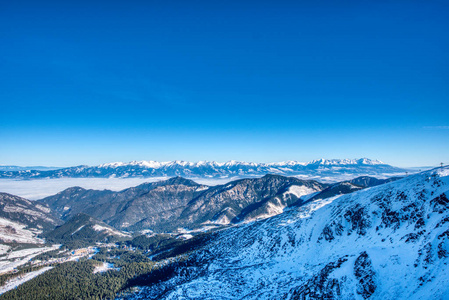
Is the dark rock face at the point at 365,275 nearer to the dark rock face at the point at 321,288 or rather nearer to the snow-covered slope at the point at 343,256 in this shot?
the snow-covered slope at the point at 343,256

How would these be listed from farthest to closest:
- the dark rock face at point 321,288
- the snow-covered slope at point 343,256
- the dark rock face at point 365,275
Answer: the dark rock face at point 321,288 → the dark rock face at point 365,275 → the snow-covered slope at point 343,256

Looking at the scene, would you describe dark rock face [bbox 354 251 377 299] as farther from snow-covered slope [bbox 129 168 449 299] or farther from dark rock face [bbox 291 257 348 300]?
dark rock face [bbox 291 257 348 300]

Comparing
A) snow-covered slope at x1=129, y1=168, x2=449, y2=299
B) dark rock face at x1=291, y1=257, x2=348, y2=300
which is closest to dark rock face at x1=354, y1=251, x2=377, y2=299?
snow-covered slope at x1=129, y1=168, x2=449, y2=299

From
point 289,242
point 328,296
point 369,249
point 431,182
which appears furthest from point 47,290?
point 431,182

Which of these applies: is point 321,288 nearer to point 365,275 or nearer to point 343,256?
point 365,275

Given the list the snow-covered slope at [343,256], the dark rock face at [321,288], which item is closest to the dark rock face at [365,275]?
the snow-covered slope at [343,256]

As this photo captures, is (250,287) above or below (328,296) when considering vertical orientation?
below

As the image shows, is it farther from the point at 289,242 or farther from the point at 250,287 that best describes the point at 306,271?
the point at 289,242

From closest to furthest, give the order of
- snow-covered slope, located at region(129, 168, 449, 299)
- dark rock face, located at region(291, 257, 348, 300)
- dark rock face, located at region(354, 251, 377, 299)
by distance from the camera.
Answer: snow-covered slope, located at region(129, 168, 449, 299), dark rock face, located at region(354, 251, 377, 299), dark rock face, located at region(291, 257, 348, 300)
